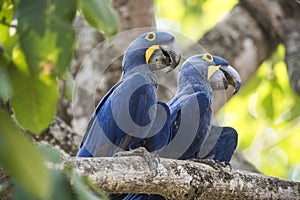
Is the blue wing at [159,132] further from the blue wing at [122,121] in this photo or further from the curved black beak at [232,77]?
the curved black beak at [232,77]

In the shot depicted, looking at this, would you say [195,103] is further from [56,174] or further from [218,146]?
[56,174]

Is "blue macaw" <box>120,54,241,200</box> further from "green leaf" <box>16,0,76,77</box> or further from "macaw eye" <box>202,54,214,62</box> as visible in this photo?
"green leaf" <box>16,0,76,77</box>

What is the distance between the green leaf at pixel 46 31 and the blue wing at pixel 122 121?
1.89m

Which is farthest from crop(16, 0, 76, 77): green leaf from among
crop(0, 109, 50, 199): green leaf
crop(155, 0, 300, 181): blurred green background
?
crop(155, 0, 300, 181): blurred green background

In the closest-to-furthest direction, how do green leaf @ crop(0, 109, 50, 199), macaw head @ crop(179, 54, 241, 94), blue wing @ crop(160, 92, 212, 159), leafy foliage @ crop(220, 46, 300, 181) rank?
green leaf @ crop(0, 109, 50, 199) < blue wing @ crop(160, 92, 212, 159) < macaw head @ crop(179, 54, 241, 94) < leafy foliage @ crop(220, 46, 300, 181)

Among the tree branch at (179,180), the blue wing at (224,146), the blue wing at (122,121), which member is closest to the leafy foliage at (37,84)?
the tree branch at (179,180)

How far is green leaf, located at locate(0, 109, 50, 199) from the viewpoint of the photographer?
84 cm

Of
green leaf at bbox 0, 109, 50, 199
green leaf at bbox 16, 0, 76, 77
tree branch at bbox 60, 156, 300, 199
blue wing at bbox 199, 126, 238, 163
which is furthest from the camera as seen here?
blue wing at bbox 199, 126, 238, 163

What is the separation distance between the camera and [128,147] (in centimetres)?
297

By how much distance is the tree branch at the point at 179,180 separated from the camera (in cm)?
204

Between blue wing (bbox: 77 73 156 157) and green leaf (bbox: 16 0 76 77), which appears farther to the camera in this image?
blue wing (bbox: 77 73 156 157)

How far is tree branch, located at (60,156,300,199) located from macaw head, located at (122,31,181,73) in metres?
0.77

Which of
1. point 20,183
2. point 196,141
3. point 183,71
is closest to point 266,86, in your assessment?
point 183,71

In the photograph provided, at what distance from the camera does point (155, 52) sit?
324cm
